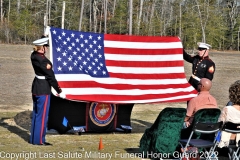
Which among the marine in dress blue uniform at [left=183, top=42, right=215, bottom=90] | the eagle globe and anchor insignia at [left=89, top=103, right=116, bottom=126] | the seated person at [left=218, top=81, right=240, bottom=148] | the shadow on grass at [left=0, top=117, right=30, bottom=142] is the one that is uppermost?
the marine in dress blue uniform at [left=183, top=42, right=215, bottom=90]

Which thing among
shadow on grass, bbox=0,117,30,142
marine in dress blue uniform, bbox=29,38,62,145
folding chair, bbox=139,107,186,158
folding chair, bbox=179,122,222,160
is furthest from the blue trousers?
folding chair, bbox=179,122,222,160

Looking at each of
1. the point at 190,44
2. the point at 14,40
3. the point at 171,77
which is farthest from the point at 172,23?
the point at 171,77

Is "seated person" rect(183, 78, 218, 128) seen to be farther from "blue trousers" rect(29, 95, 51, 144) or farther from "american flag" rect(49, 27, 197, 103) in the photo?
"blue trousers" rect(29, 95, 51, 144)

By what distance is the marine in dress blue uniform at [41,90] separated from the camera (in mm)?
8234

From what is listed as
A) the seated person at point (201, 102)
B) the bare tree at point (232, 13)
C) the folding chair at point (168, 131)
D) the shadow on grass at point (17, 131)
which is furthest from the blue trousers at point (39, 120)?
the bare tree at point (232, 13)

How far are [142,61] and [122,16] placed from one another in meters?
55.4

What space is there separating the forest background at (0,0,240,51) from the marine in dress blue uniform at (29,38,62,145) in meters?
40.4

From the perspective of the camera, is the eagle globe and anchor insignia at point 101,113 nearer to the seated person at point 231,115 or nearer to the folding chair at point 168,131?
the folding chair at point 168,131

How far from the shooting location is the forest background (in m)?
55.8

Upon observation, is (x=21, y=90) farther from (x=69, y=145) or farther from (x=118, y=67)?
(x=69, y=145)

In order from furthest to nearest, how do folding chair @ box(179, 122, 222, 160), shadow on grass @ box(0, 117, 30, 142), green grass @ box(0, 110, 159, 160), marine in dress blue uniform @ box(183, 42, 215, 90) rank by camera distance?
marine in dress blue uniform @ box(183, 42, 215, 90) → shadow on grass @ box(0, 117, 30, 142) → green grass @ box(0, 110, 159, 160) → folding chair @ box(179, 122, 222, 160)

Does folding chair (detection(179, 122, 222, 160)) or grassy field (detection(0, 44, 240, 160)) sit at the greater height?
folding chair (detection(179, 122, 222, 160))

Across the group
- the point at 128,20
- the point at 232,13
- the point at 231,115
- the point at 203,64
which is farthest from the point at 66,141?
the point at 232,13

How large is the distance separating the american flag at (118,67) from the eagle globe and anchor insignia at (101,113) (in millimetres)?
352
